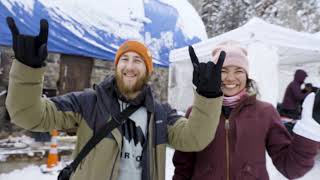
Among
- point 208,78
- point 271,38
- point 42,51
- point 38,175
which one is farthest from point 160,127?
point 271,38

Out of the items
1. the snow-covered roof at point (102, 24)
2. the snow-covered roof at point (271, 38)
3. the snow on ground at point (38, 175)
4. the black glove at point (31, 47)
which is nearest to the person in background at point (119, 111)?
the black glove at point (31, 47)

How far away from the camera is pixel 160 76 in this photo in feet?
35.3

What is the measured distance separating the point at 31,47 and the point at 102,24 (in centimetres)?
768

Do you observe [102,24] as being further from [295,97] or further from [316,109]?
[316,109]

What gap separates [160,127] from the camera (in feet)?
5.29

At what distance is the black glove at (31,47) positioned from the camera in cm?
131

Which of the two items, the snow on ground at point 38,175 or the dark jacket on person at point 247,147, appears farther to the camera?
the snow on ground at point 38,175

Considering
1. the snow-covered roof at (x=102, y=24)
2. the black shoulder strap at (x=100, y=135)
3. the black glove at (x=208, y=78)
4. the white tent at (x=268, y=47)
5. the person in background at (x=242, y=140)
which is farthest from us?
the snow-covered roof at (x=102, y=24)

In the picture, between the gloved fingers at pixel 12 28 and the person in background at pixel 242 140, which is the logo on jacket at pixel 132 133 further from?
the gloved fingers at pixel 12 28

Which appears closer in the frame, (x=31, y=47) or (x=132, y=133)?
(x=31, y=47)

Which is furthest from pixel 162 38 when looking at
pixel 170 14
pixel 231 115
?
pixel 231 115

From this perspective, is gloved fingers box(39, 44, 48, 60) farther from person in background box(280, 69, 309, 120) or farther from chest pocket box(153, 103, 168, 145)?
person in background box(280, 69, 309, 120)

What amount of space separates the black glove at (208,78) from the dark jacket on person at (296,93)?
5.45m

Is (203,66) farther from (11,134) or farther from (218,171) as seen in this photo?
(11,134)
